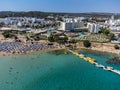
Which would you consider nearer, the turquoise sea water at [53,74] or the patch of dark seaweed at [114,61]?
the turquoise sea water at [53,74]

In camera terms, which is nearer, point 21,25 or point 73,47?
point 73,47

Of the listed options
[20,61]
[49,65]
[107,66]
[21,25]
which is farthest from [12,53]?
[21,25]

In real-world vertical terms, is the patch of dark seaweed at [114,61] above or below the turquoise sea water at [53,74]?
above

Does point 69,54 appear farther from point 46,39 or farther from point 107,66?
point 46,39

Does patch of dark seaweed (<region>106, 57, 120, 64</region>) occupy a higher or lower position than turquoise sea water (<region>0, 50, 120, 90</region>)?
higher

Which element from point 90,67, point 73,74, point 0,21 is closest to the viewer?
point 73,74

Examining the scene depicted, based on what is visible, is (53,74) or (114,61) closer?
(53,74)

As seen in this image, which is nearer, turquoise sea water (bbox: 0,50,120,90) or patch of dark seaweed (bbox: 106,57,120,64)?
turquoise sea water (bbox: 0,50,120,90)

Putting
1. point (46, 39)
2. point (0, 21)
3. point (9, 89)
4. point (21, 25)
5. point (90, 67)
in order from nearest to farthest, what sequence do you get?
point (9, 89) < point (90, 67) < point (46, 39) < point (21, 25) < point (0, 21)
